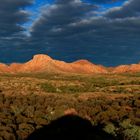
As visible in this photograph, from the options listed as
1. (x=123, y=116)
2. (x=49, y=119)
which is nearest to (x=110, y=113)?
(x=123, y=116)

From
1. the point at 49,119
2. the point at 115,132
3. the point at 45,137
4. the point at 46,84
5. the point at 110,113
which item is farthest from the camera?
the point at 46,84

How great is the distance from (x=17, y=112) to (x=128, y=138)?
29117mm

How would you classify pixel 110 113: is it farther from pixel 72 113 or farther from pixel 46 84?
pixel 46 84

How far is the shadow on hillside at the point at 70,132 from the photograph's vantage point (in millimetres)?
44656

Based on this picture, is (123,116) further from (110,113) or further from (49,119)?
(49,119)

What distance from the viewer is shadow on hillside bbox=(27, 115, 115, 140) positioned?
4466 cm

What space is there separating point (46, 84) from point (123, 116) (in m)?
99.5

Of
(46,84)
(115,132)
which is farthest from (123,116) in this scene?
(46,84)

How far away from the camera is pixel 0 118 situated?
2447 inches

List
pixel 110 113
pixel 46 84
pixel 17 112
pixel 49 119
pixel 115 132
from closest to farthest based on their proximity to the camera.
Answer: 1. pixel 115 132
2. pixel 49 119
3. pixel 110 113
4. pixel 17 112
5. pixel 46 84

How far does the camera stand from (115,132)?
48.3 m

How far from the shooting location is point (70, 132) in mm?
47688

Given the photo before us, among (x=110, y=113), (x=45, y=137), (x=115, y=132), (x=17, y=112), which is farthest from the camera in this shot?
(x=17, y=112)

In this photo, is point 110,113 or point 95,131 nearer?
point 95,131
